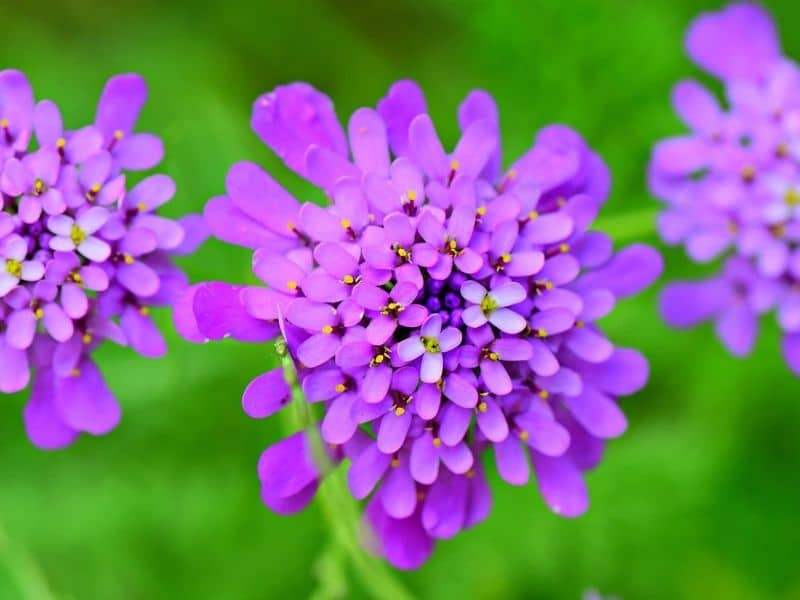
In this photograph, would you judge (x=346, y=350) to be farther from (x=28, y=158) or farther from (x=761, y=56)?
(x=761, y=56)

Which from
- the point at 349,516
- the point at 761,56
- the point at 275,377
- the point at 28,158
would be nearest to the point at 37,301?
the point at 28,158

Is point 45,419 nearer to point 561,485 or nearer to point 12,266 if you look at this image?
point 12,266

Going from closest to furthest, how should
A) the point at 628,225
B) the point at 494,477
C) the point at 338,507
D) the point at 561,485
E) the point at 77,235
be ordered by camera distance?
the point at 77,235 < the point at 561,485 < the point at 338,507 < the point at 628,225 < the point at 494,477

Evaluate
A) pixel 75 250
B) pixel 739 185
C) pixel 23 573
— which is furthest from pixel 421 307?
pixel 23 573

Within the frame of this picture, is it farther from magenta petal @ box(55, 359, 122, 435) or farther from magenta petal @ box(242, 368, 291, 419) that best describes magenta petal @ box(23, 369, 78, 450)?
magenta petal @ box(242, 368, 291, 419)

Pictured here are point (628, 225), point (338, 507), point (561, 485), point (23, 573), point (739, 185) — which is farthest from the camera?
point (628, 225)

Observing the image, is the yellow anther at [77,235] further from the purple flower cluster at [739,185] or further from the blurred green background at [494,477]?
the purple flower cluster at [739,185]

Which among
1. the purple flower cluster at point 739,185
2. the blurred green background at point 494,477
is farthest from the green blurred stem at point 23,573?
the purple flower cluster at point 739,185

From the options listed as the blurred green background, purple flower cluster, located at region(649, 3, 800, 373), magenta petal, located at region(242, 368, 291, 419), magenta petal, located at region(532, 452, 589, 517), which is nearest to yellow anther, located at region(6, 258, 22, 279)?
magenta petal, located at region(242, 368, 291, 419)

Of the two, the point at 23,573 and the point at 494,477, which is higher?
the point at 23,573
